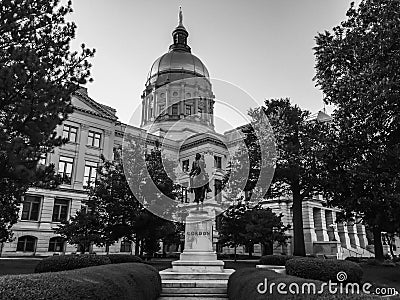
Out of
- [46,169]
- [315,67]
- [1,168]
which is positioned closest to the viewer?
[1,168]

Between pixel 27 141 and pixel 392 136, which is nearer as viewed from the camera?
pixel 27 141

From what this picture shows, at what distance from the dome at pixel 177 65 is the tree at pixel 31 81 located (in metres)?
59.7

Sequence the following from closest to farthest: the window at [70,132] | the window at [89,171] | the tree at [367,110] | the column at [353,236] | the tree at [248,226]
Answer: the tree at [367,110] < the tree at [248,226] < the window at [70,132] < the window at [89,171] < the column at [353,236]

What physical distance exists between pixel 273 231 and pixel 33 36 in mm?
26806

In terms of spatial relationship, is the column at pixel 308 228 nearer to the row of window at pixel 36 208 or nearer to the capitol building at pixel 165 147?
the capitol building at pixel 165 147

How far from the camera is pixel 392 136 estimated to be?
1623cm

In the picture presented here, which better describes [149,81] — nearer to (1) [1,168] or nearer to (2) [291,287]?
(1) [1,168]

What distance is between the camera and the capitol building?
40250 millimetres

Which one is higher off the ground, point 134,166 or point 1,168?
point 134,166

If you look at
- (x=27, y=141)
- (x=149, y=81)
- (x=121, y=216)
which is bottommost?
(x=121, y=216)

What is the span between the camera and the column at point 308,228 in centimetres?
4522

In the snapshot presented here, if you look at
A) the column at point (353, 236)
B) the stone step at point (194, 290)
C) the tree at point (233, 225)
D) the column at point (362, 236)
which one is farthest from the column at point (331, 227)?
the stone step at point (194, 290)

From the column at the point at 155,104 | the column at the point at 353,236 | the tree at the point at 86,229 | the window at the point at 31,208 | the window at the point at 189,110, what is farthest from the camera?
the column at the point at 155,104

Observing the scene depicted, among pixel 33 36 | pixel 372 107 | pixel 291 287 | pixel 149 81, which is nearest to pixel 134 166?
pixel 33 36
